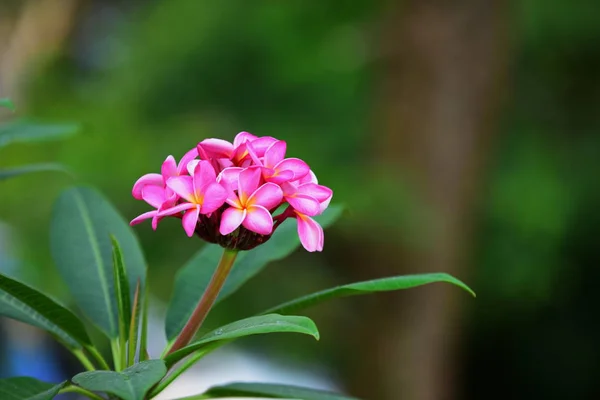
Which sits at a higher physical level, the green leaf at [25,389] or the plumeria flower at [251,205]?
the plumeria flower at [251,205]

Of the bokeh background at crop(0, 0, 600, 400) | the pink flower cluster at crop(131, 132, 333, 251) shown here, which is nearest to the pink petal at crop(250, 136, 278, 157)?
the pink flower cluster at crop(131, 132, 333, 251)

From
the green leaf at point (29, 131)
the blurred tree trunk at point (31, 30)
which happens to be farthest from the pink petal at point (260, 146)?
the blurred tree trunk at point (31, 30)

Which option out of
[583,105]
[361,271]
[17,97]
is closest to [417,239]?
[361,271]

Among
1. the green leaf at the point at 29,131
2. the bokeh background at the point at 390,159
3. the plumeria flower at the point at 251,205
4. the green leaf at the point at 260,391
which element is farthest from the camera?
the bokeh background at the point at 390,159

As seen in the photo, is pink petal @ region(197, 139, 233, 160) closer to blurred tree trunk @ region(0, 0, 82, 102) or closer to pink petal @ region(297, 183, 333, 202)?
pink petal @ region(297, 183, 333, 202)

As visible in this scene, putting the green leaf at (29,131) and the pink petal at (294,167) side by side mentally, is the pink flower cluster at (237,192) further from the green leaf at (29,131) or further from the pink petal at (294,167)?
the green leaf at (29,131)
